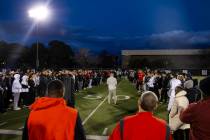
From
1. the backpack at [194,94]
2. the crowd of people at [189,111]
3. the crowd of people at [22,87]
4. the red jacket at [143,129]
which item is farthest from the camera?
the crowd of people at [22,87]

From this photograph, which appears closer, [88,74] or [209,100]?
[209,100]

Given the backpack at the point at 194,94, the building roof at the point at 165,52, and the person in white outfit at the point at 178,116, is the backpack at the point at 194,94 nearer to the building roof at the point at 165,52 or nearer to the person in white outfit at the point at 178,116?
the person in white outfit at the point at 178,116

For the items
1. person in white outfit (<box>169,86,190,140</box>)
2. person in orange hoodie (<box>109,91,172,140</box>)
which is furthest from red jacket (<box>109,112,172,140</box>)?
person in white outfit (<box>169,86,190,140</box>)

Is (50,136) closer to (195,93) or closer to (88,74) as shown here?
(195,93)

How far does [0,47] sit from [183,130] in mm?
82663

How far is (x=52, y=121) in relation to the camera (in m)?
4.63

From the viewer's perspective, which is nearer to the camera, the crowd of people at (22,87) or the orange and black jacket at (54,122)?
the orange and black jacket at (54,122)

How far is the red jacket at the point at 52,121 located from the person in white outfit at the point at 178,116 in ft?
13.1

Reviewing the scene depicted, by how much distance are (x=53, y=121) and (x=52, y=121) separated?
0.01 meters

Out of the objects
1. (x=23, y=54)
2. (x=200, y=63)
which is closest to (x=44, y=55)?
(x=23, y=54)

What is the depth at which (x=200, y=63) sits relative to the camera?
13575 cm

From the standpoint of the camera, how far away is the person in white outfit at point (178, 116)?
8.21m

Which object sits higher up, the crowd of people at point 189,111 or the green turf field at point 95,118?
the crowd of people at point 189,111

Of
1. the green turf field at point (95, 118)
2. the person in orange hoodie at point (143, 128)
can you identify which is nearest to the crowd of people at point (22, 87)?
the green turf field at point (95, 118)
